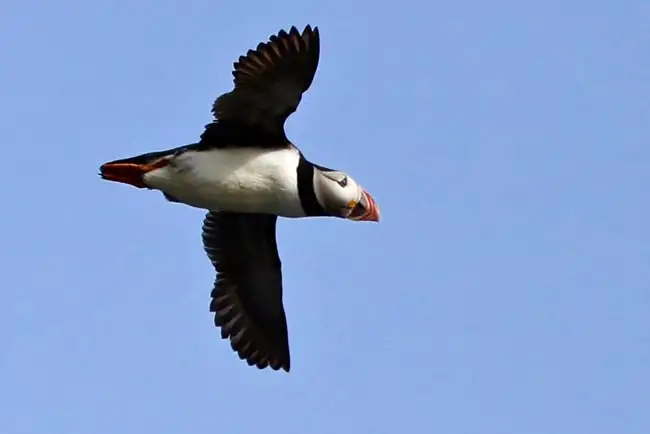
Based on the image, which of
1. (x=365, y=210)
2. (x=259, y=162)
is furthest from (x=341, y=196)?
(x=259, y=162)

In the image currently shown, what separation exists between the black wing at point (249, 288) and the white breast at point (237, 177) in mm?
1008

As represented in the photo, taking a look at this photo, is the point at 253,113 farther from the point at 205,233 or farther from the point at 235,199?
the point at 205,233

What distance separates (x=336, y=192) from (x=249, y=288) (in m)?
1.55

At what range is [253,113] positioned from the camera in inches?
468

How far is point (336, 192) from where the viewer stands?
1206 centimetres

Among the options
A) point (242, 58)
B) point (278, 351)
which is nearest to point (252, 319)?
point (278, 351)

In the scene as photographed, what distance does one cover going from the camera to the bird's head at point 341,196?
12031mm

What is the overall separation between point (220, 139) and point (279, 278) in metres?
1.67

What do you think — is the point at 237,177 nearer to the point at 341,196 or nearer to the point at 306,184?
the point at 306,184

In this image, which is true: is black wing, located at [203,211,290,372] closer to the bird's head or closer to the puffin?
the puffin

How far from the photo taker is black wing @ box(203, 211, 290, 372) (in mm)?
13094

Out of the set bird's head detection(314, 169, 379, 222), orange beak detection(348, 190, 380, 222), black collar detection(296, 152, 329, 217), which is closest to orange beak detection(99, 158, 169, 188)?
black collar detection(296, 152, 329, 217)

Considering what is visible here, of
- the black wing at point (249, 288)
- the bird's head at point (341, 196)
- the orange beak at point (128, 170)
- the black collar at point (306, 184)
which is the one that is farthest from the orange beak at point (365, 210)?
the orange beak at point (128, 170)

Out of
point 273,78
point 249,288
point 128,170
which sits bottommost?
point 249,288
